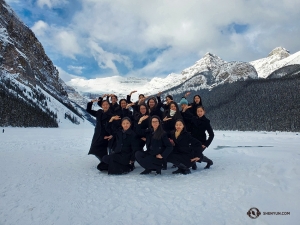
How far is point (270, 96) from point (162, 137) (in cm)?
11516

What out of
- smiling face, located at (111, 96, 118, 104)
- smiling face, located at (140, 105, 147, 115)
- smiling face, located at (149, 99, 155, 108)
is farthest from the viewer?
smiling face, located at (111, 96, 118, 104)

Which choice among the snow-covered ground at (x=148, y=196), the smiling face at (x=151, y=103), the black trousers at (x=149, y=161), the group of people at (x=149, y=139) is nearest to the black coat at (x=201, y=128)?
the group of people at (x=149, y=139)

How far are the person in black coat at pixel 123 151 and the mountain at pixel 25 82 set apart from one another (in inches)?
2219

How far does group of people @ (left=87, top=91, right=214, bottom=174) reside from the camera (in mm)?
7480

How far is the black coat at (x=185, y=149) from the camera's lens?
25.3 feet

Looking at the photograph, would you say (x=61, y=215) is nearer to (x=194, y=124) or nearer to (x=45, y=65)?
(x=194, y=124)

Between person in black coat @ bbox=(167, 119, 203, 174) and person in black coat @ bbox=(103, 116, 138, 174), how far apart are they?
1296mm

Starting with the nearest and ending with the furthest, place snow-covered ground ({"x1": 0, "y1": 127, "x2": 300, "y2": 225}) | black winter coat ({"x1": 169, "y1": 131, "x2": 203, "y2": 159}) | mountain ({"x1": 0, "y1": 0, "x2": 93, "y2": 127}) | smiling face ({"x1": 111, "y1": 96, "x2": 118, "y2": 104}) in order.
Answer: snow-covered ground ({"x1": 0, "y1": 127, "x2": 300, "y2": 225}) < black winter coat ({"x1": 169, "y1": 131, "x2": 203, "y2": 159}) < smiling face ({"x1": 111, "y1": 96, "x2": 118, "y2": 104}) < mountain ({"x1": 0, "y1": 0, "x2": 93, "y2": 127})

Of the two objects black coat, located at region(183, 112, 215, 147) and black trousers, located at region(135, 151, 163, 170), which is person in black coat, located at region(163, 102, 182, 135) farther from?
black trousers, located at region(135, 151, 163, 170)

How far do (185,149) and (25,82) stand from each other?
99.5 meters

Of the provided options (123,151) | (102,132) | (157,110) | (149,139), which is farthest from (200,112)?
(102,132)

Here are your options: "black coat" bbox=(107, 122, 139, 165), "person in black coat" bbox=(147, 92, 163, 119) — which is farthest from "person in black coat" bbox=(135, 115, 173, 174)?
"person in black coat" bbox=(147, 92, 163, 119)

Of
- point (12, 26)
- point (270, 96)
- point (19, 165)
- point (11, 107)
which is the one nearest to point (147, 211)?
point (19, 165)

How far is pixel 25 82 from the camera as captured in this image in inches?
3639
